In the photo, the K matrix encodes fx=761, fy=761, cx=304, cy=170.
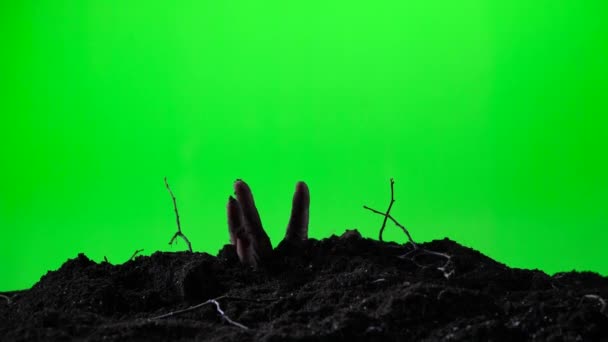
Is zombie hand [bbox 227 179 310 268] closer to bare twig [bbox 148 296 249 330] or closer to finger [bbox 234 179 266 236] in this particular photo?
finger [bbox 234 179 266 236]

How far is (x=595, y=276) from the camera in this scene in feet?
7.96

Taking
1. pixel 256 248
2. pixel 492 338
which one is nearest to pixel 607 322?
pixel 492 338

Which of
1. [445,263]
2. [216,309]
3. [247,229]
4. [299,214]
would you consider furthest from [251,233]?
[445,263]

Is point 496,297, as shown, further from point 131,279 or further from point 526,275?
point 131,279

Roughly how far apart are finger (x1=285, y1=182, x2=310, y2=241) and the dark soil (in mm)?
68

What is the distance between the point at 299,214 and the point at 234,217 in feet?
0.79

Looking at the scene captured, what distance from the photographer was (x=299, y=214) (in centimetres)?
269

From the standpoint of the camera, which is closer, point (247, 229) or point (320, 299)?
point (320, 299)

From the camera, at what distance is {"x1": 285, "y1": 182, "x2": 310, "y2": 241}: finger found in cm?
267

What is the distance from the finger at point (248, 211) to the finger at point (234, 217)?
15 millimetres

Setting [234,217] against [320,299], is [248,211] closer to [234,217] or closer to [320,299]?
[234,217]

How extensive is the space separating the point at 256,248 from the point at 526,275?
880 mm

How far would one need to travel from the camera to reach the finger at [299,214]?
2674mm

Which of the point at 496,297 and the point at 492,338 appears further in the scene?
the point at 496,297
